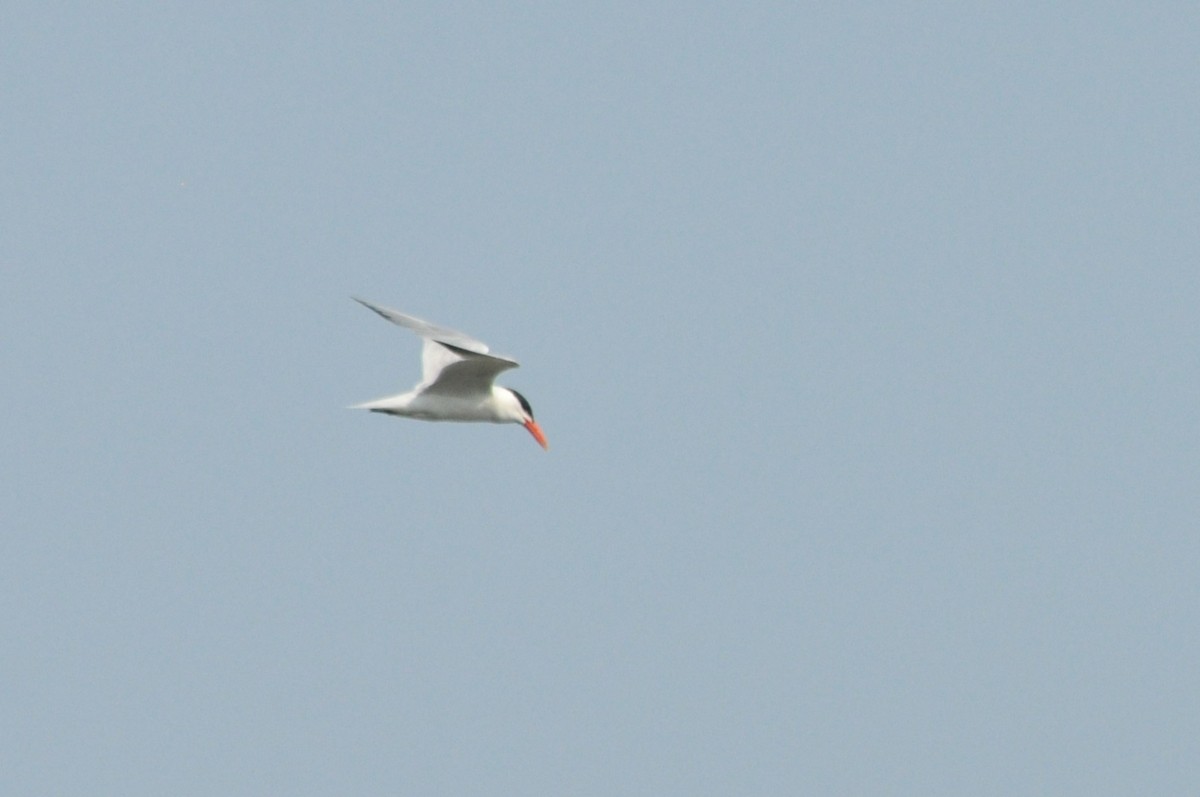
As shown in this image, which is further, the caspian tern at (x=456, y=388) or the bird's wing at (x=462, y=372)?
the caspian tern at (x=456, y=388)

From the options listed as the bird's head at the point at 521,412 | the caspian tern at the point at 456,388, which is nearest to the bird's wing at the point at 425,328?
the caspian tern at the point at 456,388

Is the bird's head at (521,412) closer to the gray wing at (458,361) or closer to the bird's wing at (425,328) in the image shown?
the gray wing at (458,361)

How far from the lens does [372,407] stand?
74.1ft

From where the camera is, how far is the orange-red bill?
24656 millimetres

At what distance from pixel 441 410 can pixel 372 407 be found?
0.90m

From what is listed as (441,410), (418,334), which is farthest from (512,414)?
(418,334)

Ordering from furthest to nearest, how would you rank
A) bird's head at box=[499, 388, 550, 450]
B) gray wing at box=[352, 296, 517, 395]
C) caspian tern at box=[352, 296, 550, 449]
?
bird's head at box=[499, 388, 550, 450], caspian tern at box=[352, 296, 550, 449], gray wing at box=[352, 296, 517, 395]

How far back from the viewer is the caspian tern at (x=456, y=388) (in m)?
21.1

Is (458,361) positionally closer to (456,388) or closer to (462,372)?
(462,372)

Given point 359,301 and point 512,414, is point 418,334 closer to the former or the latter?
point 359,301

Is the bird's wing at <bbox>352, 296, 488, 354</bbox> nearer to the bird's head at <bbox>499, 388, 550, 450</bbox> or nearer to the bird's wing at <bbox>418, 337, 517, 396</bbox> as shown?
the bird's wing at <bbox>418, 337, 517, 396</bbox>

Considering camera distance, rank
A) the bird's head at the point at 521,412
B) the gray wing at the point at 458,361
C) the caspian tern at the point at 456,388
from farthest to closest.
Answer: the bird's head at the point at 521,412 → the caspian tern at the point at 456,388 → the gray wing at the point at 458,361

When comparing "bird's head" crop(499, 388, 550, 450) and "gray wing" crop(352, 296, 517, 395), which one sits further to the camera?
"bird's head" crop(499, 388, 550, 450)

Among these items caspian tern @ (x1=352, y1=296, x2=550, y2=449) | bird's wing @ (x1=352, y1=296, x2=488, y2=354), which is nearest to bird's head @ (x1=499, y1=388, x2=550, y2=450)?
caspian tern @ (x1=352, y1=296, x2=550, y2=449)
